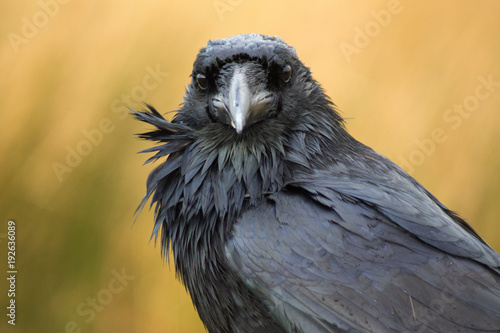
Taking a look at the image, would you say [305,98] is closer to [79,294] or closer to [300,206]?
[300,206]

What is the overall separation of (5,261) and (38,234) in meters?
0.34

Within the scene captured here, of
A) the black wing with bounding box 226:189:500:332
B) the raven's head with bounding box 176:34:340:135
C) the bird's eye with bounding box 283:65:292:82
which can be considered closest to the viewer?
the black wing with bounding box 226:189:500:332

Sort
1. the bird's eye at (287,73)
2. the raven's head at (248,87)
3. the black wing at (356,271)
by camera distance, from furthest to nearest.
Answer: the bird's eye at (287,73) → the raven's head at (248,87) → the black wing at (356,271)

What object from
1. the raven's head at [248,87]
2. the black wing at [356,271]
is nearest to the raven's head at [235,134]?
the raven's head at [248,87]

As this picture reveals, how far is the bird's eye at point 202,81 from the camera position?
108 inches

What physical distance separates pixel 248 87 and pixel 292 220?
26.3 inches

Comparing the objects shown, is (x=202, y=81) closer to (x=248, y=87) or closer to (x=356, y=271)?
(x=248, y=87)

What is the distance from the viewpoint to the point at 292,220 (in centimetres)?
240

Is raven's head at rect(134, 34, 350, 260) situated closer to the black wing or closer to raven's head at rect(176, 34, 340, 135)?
raven's head at rect(176, 34, 340, 135)

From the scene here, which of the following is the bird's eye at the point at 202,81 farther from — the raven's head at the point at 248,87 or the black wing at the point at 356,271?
the black wing at the point at 356,271

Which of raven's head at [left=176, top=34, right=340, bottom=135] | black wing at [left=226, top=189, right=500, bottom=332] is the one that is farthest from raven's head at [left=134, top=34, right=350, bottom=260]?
black wing at [left=226, top=189, right=500, bottom=332]

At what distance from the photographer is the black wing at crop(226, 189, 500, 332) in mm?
2225

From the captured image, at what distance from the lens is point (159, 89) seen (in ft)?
15.0

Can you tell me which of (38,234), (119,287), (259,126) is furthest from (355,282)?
(38,234)
